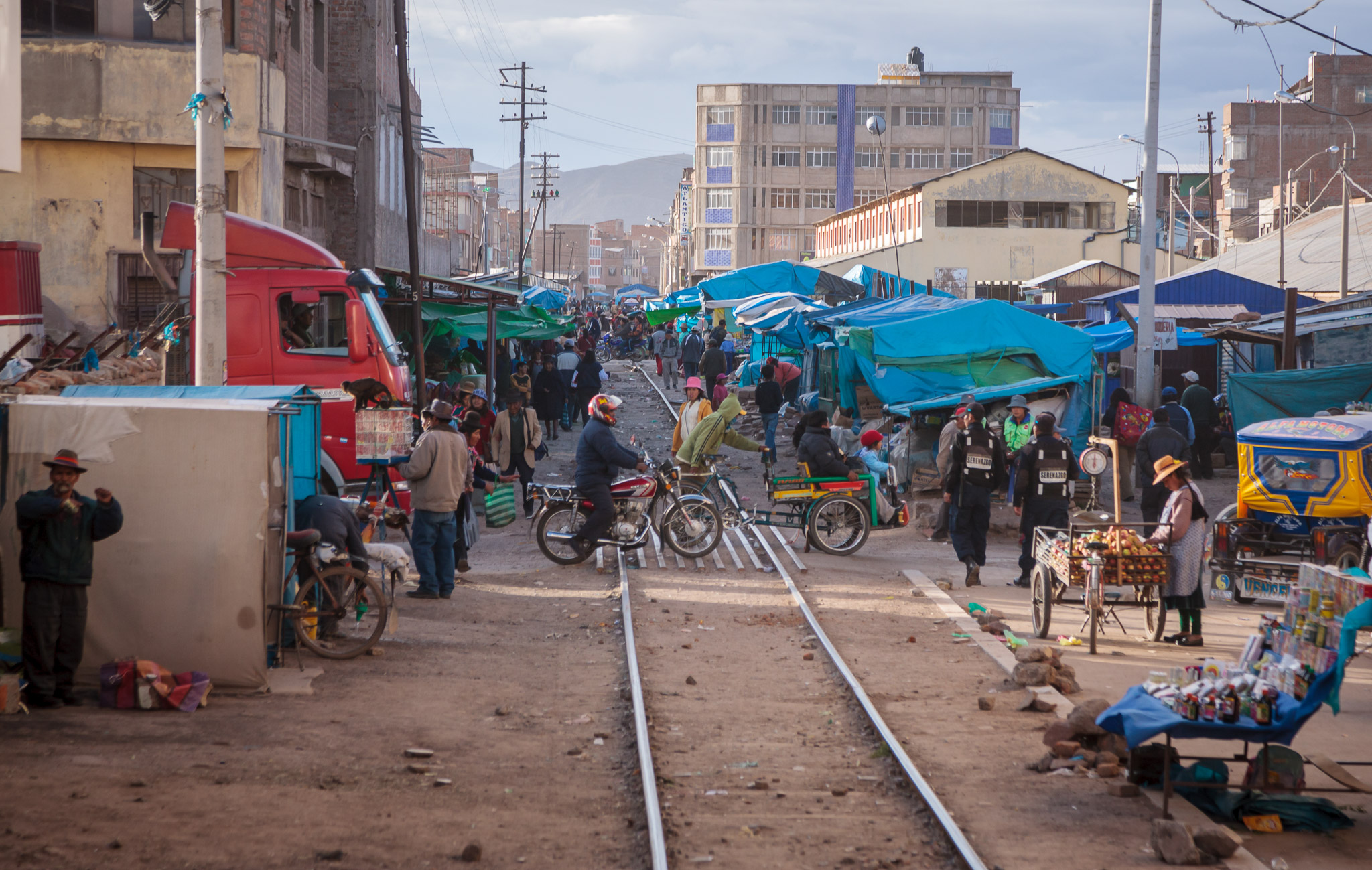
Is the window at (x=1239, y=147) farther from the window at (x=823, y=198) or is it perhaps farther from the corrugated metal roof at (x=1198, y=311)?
the corrugated metal roof at (x=1198, y=311)

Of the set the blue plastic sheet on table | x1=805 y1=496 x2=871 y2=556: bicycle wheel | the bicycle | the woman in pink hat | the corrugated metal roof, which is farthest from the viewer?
the corrugated metal roof

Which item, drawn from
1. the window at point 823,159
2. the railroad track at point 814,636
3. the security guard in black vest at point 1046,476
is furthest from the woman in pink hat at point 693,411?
the window at point 823,159

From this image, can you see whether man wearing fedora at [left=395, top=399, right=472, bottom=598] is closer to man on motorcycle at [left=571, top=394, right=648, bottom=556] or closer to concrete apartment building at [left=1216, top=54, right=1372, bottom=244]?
man on motorcycle at [left=571, top=394, right=648, bottom=556]

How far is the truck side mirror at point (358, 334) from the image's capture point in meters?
13.2

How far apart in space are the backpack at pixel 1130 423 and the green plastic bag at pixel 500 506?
375 inches

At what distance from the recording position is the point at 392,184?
29797 millimetres

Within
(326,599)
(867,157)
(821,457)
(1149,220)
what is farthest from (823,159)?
(326,599)

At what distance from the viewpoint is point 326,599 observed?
9102 mm

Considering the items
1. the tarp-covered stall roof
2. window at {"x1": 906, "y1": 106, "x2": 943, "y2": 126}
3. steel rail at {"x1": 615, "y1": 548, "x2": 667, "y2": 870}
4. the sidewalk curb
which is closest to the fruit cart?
the sidewalk curb

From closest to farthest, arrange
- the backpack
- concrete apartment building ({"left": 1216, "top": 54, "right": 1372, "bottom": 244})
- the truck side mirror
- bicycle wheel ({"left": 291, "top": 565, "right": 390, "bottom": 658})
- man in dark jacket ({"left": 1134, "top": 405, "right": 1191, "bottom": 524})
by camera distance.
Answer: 1. bicycle wheel ({"left": 291, "top": 565, "right": 390, "bottom": 658})
2. the truck side mirror
3. man in dark jacket ({"left": 1134, "top": 405, "right": 1191, "bottom": 524})
4. the backpack
5. concrete apartment building ({"left": 1216, "top": 54, "right": 1372, "bottom": 244})

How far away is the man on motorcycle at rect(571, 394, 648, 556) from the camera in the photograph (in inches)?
503

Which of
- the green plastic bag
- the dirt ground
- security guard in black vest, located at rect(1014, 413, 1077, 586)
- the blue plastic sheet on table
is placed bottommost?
the dirt ground

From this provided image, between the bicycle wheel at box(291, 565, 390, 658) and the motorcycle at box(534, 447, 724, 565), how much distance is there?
3.88m

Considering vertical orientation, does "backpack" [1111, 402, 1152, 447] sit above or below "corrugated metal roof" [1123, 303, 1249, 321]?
below
